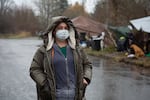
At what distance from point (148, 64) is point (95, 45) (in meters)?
13.2

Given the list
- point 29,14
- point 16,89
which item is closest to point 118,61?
point 16,89

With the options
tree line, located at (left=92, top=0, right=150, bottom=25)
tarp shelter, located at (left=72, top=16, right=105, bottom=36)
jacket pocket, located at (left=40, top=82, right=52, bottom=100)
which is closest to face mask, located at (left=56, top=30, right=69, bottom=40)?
jacket pocket, located at (left=40, top=82, right=52, bottom=100)

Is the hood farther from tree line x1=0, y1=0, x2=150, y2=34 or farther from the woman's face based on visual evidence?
tree line x1=0, y1=0, x2=150, y2=34

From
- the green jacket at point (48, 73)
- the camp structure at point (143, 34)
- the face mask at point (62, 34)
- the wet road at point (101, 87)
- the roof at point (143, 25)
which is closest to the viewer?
the green jacket at point (48, 73)

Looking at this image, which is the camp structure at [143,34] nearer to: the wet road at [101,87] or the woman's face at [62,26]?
the wet road at [101,87]

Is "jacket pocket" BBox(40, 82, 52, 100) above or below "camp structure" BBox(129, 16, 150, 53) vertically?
above

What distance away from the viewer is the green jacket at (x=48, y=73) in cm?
446

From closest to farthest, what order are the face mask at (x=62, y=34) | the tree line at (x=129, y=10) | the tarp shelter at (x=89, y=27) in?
the face mask at (x=62, y=34) < the tree line at (x=129, y=10) < the tarp shelter at (x=89, y=27)

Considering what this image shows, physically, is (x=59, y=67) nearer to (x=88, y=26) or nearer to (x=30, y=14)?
(x=88, y=26)

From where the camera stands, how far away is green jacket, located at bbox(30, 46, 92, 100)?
4465 millimetres

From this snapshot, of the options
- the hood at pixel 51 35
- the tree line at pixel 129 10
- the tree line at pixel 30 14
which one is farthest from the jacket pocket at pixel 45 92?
Result: the tree line at pixel 30 14

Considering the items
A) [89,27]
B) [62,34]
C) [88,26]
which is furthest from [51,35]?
[88,26]

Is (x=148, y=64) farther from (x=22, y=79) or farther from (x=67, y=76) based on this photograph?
(x=67, y=76)

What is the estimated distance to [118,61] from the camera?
22188 mm
